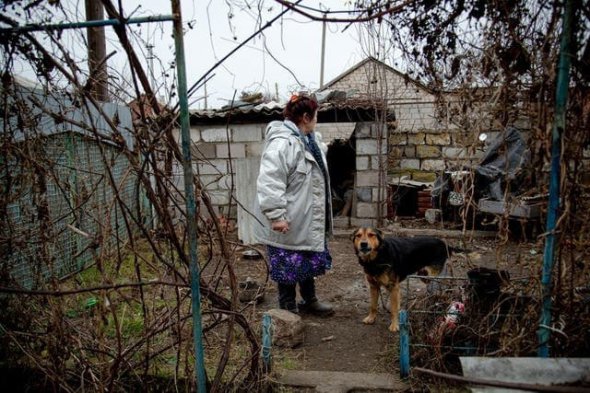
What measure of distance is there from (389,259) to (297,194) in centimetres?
95

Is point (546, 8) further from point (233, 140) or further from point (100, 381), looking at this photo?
point (233, 140)

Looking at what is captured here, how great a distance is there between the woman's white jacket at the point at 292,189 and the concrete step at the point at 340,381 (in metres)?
1.01

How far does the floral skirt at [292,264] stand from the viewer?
10.9 feet

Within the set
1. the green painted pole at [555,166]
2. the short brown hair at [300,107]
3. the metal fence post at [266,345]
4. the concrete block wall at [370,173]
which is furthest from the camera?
the concrete block wall at [370,173]

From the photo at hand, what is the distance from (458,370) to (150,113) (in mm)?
2307

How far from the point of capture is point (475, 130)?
188 cm

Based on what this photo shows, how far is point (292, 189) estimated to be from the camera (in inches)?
129

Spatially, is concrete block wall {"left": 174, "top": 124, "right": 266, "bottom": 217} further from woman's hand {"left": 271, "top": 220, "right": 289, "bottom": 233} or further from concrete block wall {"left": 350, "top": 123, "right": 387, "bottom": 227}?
woman's hand {"left": 271, "top": 220, "right": 289, "bottom": 233}

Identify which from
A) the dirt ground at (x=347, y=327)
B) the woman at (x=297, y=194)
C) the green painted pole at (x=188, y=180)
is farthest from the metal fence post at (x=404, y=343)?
the green painted pole at (x=188, y=180)

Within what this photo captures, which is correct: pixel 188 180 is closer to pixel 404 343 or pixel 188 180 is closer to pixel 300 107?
pixel 404 343

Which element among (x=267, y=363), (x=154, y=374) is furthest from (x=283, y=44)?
(x=154, y=374)

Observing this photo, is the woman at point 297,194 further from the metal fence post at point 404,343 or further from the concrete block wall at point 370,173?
the concrete block wall at point 370,173

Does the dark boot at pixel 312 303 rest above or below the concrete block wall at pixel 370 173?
below

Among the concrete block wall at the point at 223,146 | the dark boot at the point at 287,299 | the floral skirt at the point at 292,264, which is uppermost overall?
the concrete block wall at the point at 223,146
